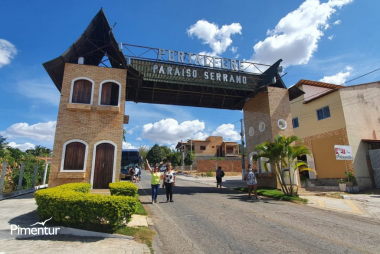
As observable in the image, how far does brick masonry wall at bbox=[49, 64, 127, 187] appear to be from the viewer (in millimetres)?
11430

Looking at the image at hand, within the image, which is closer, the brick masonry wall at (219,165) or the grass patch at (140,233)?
the grass patch at (140,233)

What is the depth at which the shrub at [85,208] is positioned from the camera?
16.5 ft

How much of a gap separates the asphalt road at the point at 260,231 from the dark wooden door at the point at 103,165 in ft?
15.4

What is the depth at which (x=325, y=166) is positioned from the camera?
58.1ft

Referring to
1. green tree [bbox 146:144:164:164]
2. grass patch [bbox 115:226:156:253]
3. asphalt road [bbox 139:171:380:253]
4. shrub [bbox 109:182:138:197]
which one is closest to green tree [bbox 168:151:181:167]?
green tree [bbox 146:144:164:164]

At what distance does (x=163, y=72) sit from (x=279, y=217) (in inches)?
434

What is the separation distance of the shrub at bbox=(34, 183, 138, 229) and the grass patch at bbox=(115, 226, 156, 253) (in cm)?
20

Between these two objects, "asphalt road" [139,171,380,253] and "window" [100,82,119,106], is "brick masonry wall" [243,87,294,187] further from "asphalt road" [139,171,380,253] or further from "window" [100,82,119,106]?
"window" [100,82,119,106]

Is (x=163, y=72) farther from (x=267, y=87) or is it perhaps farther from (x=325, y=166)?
(x=325, y=166)

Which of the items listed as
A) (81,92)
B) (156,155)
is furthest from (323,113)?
(156,155)

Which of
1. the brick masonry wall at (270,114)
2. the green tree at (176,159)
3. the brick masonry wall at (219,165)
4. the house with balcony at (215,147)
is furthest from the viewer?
the house with balcony at (215,147)

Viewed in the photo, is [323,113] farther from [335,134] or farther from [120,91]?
[120,91]

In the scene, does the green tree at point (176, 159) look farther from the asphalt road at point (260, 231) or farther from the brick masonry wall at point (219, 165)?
the asphalt road at point (260, 231)
